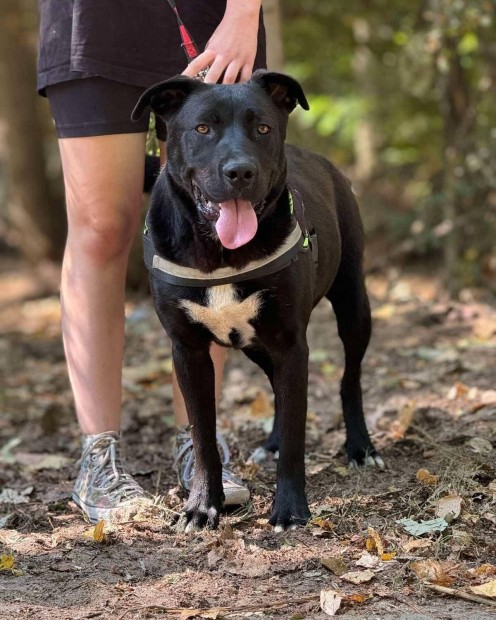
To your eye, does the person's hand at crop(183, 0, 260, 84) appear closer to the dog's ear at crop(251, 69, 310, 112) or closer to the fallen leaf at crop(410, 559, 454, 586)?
the dog's ear at crop(251, 69, 310, 112)

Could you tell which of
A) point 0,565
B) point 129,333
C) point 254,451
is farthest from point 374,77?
point 0,565

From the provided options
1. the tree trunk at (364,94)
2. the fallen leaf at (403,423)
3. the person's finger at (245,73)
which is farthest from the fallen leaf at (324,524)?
the tree trunk at (364,94)

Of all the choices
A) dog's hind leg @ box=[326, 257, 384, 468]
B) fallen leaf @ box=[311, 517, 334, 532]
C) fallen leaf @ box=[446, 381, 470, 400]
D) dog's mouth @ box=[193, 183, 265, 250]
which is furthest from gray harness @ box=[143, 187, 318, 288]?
fallen leaf @ box=[446, 381, 470, 400]

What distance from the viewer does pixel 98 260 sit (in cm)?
377

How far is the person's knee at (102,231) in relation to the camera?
12.1ft

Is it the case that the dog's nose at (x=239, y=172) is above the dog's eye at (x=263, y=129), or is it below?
below

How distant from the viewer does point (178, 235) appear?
3395 mm

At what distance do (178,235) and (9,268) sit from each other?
892 centimetres

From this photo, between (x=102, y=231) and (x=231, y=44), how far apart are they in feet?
2.88

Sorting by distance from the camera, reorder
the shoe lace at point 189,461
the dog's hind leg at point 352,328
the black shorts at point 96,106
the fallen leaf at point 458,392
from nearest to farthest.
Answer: the black shorts at point 96,106 → the shoe lace at point 189,461 → the dog's hind leg at point 352,328 → the fallen leaf at point 458,392

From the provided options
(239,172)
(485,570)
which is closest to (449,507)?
(485,570)

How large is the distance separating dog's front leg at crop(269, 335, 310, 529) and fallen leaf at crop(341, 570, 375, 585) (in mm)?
479

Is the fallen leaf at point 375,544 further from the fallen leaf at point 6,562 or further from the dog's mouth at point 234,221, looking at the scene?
the fallen leaf at point 6,562

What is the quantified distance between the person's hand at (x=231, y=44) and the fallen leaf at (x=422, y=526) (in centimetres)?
173
